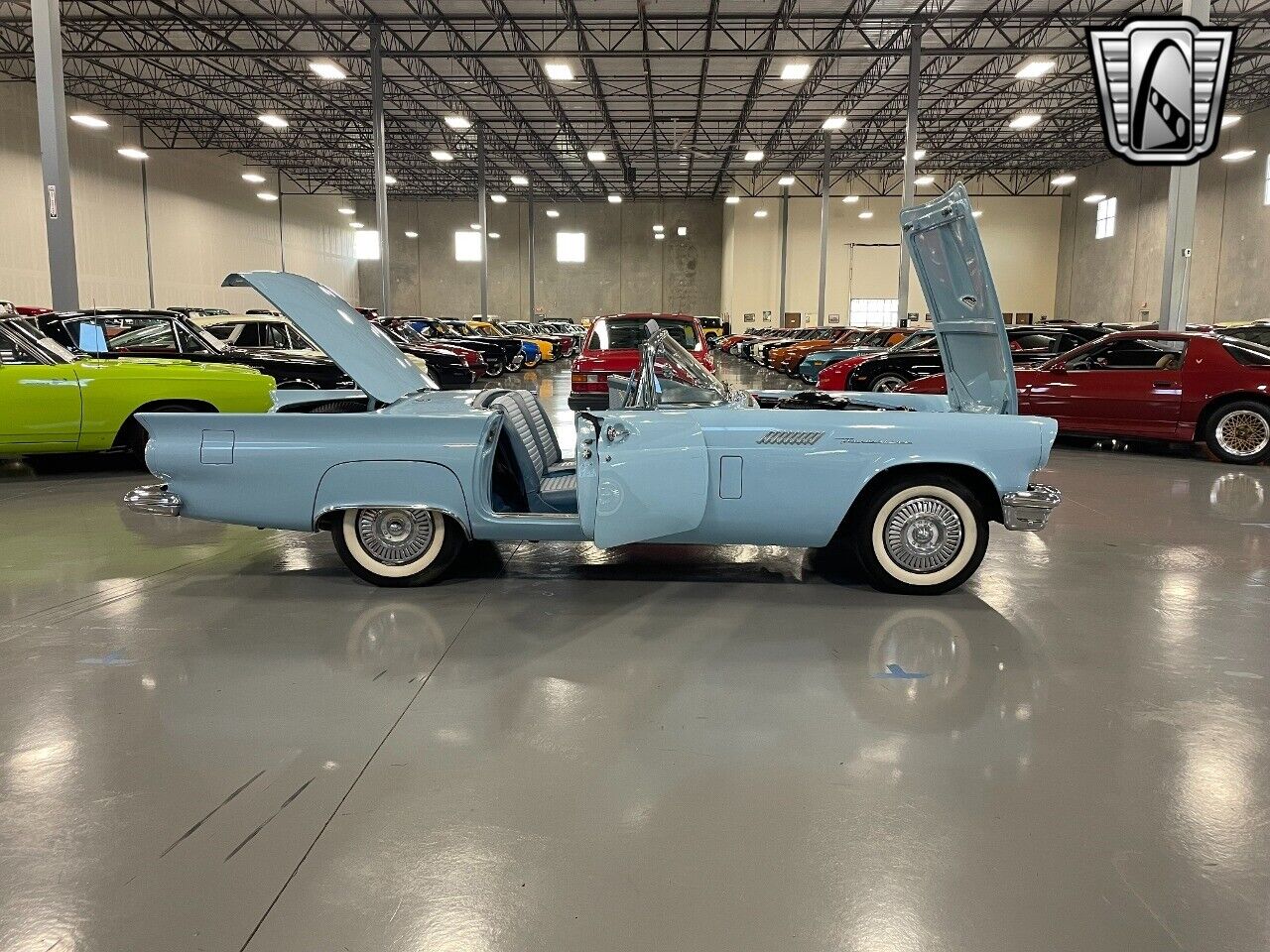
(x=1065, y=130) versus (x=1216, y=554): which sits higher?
(x=1065, y=130)

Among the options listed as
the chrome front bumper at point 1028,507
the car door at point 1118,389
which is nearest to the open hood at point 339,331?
the chrome front bumper at point 1028,507

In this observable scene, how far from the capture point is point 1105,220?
35.7 m

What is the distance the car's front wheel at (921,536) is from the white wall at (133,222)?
27.0 meters

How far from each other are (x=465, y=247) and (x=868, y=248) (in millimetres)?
22084

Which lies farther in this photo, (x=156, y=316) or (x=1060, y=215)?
(x=1060, y=215)

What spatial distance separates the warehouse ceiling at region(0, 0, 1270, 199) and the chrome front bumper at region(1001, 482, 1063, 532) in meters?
17.3

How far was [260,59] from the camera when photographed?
23000 mm

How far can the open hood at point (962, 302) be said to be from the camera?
4934mm

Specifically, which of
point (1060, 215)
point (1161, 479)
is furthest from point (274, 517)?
point (1060, 215)

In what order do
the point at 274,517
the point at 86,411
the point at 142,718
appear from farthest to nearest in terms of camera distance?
the point at 86,411
the point at 274,517
the point at 142,718

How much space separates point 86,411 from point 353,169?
121ft

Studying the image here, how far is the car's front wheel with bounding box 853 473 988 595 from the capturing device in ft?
15.4

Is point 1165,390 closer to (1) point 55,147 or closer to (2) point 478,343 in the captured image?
(1) point 55,147

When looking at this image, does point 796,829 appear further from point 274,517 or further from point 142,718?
point 274,517
